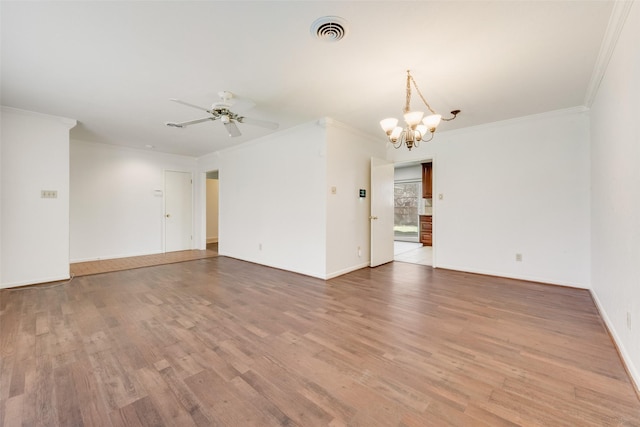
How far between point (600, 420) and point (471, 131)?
4132 mm

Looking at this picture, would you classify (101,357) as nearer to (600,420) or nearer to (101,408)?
(101,408)

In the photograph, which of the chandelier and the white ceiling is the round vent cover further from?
the chandelier

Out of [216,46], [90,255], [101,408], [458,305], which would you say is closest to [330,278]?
[458,305]

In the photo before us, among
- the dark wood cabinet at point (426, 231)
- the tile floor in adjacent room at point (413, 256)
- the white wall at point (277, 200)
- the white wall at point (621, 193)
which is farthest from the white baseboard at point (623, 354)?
the dark wood cabinet at point (426, 231)

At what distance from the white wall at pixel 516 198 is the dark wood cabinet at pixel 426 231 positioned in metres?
3.52

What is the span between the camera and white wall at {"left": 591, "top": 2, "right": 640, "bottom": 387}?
5.69ft

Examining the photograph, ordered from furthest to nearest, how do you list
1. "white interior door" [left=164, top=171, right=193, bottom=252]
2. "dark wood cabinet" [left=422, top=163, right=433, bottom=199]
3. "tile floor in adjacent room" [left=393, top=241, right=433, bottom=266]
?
"dark wood cabinet" [left=422, top=163, right=433, bottom=199] → "white interior door" [left=164, top=171, right=193, bottom=252] → "tile floor in adjacent room" [left=393, top=241, right=433, bottom=266]

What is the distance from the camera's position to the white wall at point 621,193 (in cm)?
173

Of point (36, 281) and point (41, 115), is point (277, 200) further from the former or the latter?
point (36, 281)

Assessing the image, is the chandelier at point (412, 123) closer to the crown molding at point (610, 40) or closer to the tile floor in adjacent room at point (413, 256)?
the crown molding at point (610, 40)

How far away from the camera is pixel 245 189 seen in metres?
5.64

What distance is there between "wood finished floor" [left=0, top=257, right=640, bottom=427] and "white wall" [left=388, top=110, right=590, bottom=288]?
0.60 metres

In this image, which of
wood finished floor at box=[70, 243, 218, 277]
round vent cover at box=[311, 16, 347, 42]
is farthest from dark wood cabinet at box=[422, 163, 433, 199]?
round vent cover at box=[311, 16, 347, 42]

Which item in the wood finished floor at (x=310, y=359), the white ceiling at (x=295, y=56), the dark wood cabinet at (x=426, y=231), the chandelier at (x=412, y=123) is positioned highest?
the white ceiling at (x=295, y=56)
